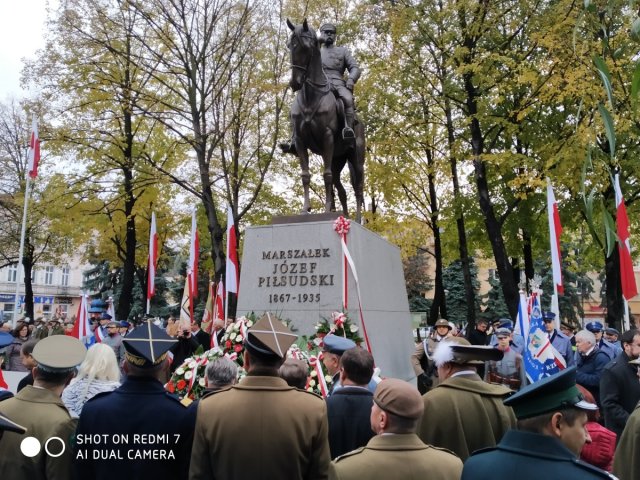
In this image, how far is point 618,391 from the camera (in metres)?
5.60

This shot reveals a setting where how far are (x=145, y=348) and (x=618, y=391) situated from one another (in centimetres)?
462

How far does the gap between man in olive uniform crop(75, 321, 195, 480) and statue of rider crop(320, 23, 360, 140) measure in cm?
716

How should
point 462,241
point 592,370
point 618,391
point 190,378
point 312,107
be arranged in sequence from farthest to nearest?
point 462,241 → point 312,107 → point 592,370 → point 190,378 → point 618,391

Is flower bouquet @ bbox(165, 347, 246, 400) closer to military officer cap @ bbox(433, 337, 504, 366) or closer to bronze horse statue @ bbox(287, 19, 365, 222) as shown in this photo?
military officer cap @ bbox(433, 337, 504, 366)

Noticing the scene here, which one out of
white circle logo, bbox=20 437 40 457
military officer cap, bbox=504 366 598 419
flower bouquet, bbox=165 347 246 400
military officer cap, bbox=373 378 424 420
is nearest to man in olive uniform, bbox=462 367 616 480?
military officer cap, bbox=504 366 598 419

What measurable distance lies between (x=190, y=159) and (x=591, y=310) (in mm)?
47445

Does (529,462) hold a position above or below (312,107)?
below

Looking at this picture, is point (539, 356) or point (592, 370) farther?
point (539, 356)

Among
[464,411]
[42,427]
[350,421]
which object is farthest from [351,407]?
[42,427]

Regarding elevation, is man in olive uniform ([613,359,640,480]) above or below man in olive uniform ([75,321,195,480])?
below

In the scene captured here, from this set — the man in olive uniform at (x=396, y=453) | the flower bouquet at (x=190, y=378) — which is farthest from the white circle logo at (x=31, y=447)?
the flower bouquet at (x=190, y=378)

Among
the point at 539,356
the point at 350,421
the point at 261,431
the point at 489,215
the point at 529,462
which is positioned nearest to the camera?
the point at 529,462

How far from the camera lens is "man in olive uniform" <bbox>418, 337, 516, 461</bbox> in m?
3.59

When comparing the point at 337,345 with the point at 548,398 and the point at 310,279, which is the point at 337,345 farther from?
the point at 310,279
